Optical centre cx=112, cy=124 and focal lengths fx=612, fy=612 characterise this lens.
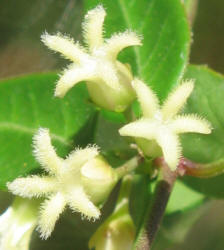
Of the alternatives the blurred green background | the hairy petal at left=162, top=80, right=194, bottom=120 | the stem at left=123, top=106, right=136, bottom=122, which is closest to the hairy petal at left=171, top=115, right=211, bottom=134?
the hairy petal at left=162, top=80, right=194, bottom=120

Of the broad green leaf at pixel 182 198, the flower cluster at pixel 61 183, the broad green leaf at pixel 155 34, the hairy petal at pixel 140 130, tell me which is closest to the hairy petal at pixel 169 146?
the hairy petal at pixel 140 130

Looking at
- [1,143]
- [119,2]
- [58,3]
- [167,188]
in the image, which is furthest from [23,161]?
[58,3]

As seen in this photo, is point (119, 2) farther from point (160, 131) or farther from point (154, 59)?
point (160, 131)

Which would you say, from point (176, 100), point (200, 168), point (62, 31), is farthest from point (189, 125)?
point (62, 31)

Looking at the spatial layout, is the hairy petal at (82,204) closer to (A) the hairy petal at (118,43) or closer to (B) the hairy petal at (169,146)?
(B) the hairy petal at (169,146)

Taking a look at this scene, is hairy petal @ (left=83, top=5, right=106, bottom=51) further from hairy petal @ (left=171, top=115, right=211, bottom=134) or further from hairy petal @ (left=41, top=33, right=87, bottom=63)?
hairy petal @ (left=171, top=115, right=211, bottom=134)

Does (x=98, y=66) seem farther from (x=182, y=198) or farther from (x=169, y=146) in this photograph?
(x=182, y=198)
